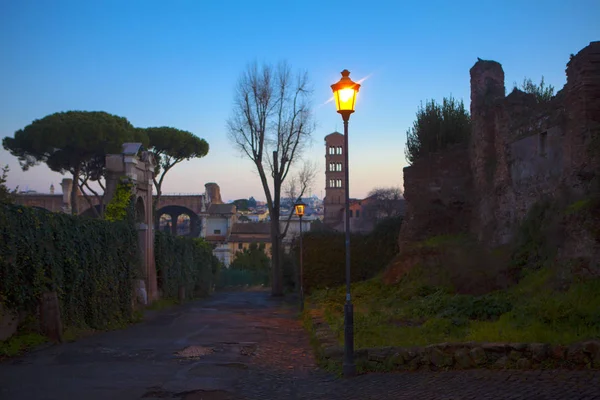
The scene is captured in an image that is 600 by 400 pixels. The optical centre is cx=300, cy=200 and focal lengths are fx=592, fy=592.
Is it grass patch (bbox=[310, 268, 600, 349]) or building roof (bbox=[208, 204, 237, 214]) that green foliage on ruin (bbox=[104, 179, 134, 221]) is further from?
building roof (bbox=[208, 204, 237, 214])

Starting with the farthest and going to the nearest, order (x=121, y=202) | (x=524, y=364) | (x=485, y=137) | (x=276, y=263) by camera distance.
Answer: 1. (x=276, y=263)
2. (x=121, y=202)
3. (x=485, y=137)
4. (x=524, y=364)

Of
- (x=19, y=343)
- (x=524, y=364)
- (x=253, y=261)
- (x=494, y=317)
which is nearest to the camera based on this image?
(x=524, y=364)

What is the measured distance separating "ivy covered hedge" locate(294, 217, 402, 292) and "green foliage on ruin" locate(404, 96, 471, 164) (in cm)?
388

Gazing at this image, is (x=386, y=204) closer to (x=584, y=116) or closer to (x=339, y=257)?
(x=339, y=257)

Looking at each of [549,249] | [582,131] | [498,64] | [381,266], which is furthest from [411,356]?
[381,266]

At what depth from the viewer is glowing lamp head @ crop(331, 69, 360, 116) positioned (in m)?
9.45

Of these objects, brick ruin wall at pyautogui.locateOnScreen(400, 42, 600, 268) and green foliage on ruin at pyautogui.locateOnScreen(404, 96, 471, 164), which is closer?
brick ruin wall at pyautogui.locateOnScreen(400, 42, 600, 268)

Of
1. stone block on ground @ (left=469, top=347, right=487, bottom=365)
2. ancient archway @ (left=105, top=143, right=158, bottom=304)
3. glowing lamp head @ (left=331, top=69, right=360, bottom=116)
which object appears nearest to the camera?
stone block on ground @ (left=469, top=347, right=487, bottom=365)

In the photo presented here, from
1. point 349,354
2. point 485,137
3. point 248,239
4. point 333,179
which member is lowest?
point 349,354

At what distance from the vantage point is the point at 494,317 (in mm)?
10617

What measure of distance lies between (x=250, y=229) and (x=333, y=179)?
13575 mm

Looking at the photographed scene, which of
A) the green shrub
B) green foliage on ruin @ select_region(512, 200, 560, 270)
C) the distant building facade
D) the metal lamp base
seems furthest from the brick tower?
the metal lamp base

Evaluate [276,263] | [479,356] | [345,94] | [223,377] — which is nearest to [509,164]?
[345,94]

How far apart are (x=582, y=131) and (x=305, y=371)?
7.72m
